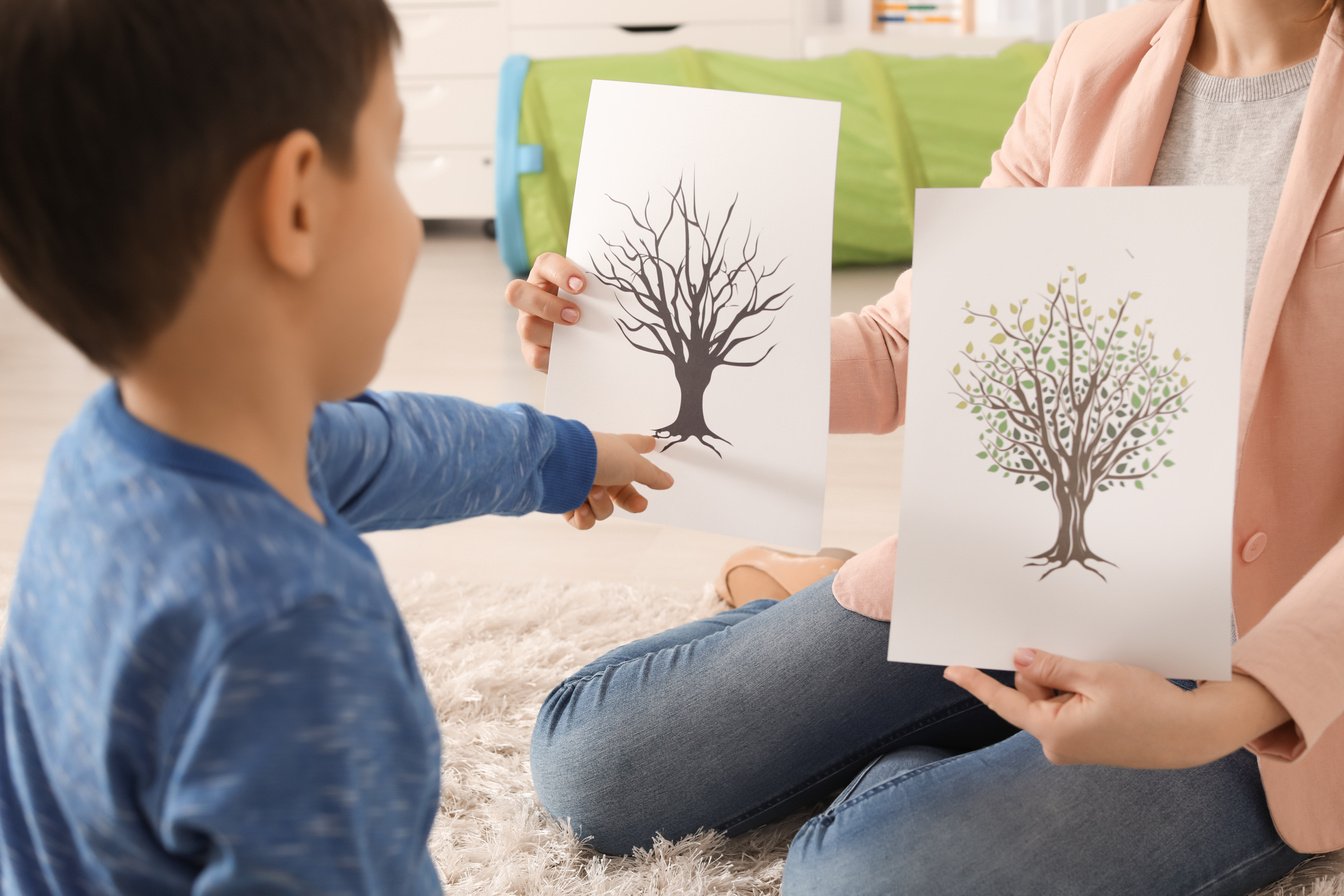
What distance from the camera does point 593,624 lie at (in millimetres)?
1550

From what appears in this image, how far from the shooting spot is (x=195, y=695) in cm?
50

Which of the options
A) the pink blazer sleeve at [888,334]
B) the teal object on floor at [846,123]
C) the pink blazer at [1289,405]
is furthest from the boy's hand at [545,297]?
the teal object on floor at [846,123]

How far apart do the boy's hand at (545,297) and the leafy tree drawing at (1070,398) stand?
1.06 ft

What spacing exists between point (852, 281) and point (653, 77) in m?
0.70

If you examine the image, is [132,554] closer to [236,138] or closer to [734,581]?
[236,138]

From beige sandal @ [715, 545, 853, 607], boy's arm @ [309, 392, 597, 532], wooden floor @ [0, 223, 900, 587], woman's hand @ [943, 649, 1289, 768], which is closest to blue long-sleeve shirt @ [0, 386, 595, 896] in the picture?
boy's arm @ [309, 392, 597, 532]

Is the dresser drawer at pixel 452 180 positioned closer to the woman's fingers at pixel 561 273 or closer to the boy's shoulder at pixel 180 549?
the woman's fingers at pixel 561 273

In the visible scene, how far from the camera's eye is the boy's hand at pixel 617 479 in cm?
93

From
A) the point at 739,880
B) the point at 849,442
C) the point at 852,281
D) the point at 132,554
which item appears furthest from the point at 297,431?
the point at 852,281

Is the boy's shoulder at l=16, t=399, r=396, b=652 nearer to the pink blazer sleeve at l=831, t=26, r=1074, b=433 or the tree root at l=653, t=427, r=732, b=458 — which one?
the tree root at l=653, t=427, r=732, b=458

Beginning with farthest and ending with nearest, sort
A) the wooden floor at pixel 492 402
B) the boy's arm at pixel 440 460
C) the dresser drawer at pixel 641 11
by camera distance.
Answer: the dresser drawer at pixel 641 11
the wooden floor at pixel 492 402
the boy's arm at pixel 440 460

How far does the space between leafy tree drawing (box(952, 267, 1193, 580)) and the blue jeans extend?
0.19 m

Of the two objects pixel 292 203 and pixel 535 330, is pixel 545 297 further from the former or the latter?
pixel 292 203

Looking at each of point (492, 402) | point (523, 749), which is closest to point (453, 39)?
point (492, 402)
